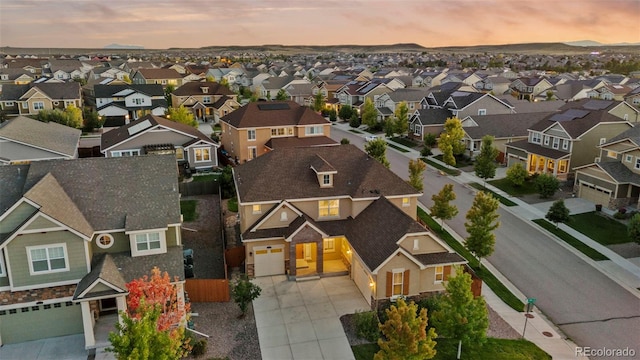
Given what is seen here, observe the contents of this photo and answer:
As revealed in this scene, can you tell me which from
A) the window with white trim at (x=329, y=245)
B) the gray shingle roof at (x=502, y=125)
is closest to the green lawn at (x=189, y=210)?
the window with white trim at (x=329, y=245)

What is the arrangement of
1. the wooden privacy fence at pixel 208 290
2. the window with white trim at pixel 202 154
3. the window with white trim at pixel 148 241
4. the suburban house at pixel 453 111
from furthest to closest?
the suburban house at pixel 453 111 → the window with white trim at pixel 202 154 → the wooden privacy fence at pixel 208 290 → the window with white trim at pixel 148 241

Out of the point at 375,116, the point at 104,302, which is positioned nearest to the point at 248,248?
the point at 104,302

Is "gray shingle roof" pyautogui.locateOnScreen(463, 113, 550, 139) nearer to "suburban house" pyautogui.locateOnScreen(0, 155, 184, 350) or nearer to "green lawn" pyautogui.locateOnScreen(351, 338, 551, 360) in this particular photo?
"green lawn" pyautogui.locateOnScreen(351, 338, 551, 360)

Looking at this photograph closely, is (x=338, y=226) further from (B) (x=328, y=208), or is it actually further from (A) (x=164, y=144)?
(A) (x=164, y=144)

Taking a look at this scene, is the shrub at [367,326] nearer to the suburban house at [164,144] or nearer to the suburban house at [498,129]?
the suburban house at [164,144]

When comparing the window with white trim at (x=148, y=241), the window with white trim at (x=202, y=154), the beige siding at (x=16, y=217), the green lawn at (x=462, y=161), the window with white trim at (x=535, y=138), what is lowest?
the green lawn at (x=462, y=161)

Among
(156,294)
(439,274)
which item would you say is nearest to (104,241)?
(156,294)

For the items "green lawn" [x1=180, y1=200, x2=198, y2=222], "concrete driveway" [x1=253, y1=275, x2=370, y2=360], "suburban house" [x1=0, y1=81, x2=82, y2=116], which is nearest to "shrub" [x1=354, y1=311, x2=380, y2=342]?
"concrete driveway" [x1=253, y1=275, x2=370, y2=360]
